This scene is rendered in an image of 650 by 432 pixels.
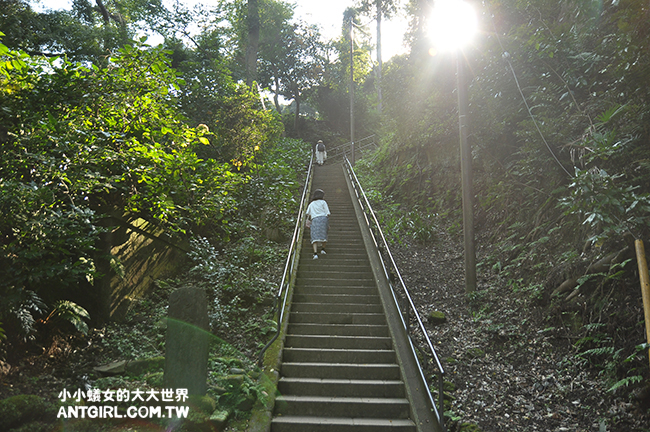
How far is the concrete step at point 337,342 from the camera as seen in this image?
542 centimetres

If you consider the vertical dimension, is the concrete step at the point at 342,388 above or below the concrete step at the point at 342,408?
above

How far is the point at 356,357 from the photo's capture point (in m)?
5.14

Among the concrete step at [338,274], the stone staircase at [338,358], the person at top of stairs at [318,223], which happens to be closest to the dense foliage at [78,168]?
the person at top of stairs at [318,223]

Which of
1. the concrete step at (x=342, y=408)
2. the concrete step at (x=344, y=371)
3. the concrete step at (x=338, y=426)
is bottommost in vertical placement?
the concrete step at (x=338, y=426)

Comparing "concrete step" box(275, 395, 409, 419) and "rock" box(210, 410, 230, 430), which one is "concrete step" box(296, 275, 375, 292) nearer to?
"concrete step" box(275, 395, 409, 419)

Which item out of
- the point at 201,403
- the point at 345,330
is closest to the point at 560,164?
the point at 345,330

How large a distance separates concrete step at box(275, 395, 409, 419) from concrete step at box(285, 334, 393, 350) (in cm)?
109

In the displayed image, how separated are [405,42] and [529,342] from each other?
13.2 metres

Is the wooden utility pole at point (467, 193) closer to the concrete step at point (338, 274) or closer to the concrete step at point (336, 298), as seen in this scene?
the concrete step at point (336, 298)

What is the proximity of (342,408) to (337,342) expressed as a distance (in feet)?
3.91

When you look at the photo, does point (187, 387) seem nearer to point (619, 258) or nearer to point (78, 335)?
point (78, 335)

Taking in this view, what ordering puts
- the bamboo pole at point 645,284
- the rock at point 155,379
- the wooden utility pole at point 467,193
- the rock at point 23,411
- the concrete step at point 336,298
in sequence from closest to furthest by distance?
the rock at point 23,411 < the bamboo pole at point 645,284 < the rock at point 155,379 < the wooden utility pole at point 467,193 < the concrete step at point 336,298

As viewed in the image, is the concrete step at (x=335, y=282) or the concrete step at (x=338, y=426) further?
the concrete step at (x=335, y=282)

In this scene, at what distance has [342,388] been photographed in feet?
15.1
